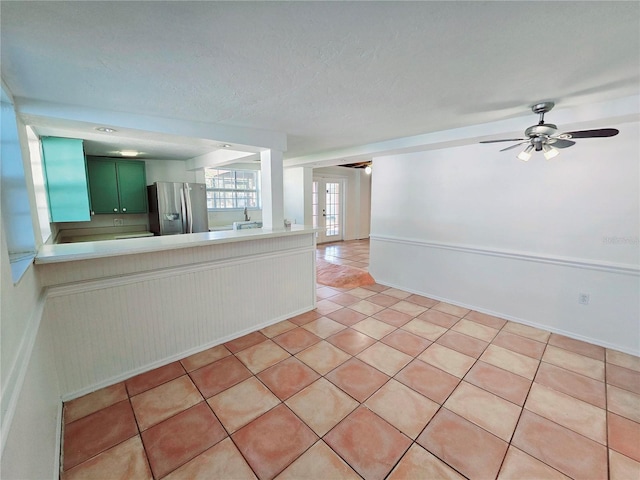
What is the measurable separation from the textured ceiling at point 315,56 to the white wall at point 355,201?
6.14 meters

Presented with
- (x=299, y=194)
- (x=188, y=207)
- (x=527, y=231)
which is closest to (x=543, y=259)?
(x=527, y=231)

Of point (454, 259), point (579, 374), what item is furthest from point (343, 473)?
point (454, 259)

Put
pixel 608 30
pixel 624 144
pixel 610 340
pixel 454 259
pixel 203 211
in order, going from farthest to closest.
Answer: pixel 203 211, pixel 454 259, pixel 610 340, pixel 624 144, pixel 608 30

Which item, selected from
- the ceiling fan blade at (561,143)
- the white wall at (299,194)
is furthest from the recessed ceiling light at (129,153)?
the ceiling fan blade at (561,143)

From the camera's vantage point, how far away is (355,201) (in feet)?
28.8

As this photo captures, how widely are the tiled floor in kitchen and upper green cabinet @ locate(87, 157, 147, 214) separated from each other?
3.16m

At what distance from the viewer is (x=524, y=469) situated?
4.91 feet

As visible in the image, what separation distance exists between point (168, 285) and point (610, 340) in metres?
4.22

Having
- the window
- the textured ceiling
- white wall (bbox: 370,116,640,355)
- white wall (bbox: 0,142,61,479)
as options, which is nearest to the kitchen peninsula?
white wall (bbox: 0,142,61,479)

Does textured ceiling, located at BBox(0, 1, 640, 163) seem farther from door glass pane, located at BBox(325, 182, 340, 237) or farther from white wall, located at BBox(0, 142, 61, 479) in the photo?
door glass pane, located at BBox(325, 182, 340, 237)

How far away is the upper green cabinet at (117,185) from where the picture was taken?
409 cm

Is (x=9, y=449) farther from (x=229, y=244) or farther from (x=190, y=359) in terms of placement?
(x=229, y=244)

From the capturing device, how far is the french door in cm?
786

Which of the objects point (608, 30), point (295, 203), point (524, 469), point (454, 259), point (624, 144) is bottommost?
point (524, 469)
